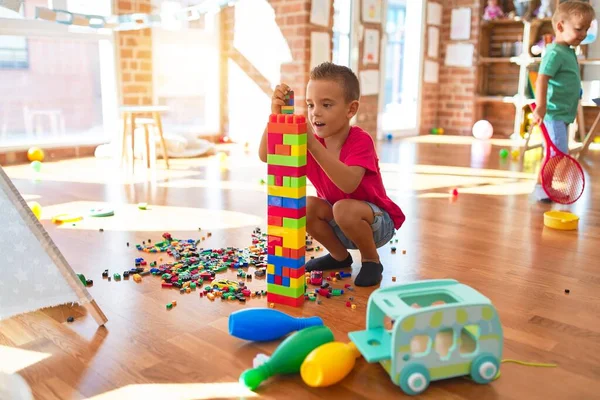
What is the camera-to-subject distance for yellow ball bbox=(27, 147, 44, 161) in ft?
11.9

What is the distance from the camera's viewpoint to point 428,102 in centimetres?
611

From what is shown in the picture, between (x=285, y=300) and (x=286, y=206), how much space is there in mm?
249

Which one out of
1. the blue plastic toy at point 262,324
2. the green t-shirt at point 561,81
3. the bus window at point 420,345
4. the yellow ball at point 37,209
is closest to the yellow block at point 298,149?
the blue plastic toy at point 262,324

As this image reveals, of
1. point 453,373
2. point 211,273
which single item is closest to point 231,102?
point 211,273

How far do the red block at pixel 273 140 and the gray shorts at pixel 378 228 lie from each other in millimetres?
377

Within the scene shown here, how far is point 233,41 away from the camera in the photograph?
4.70 meters

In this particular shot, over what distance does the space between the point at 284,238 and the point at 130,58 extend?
3.06 m

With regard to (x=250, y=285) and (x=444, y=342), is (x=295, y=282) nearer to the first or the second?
(x=250, y=285)

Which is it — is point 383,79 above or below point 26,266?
above

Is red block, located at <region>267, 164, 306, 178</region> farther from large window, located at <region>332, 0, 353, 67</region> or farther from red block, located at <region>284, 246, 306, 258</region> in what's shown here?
large window, located at <region>332, 0, 353, 67</region>

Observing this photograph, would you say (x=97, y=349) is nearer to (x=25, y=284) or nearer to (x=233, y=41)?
(x=25, y=284)

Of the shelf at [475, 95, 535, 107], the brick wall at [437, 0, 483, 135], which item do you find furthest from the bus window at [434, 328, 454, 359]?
the brick wall at [437, 0, 483, 135]

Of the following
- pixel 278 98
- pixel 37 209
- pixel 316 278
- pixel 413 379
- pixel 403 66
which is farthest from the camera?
pixel 403 66

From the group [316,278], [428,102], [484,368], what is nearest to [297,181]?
[316,278]
